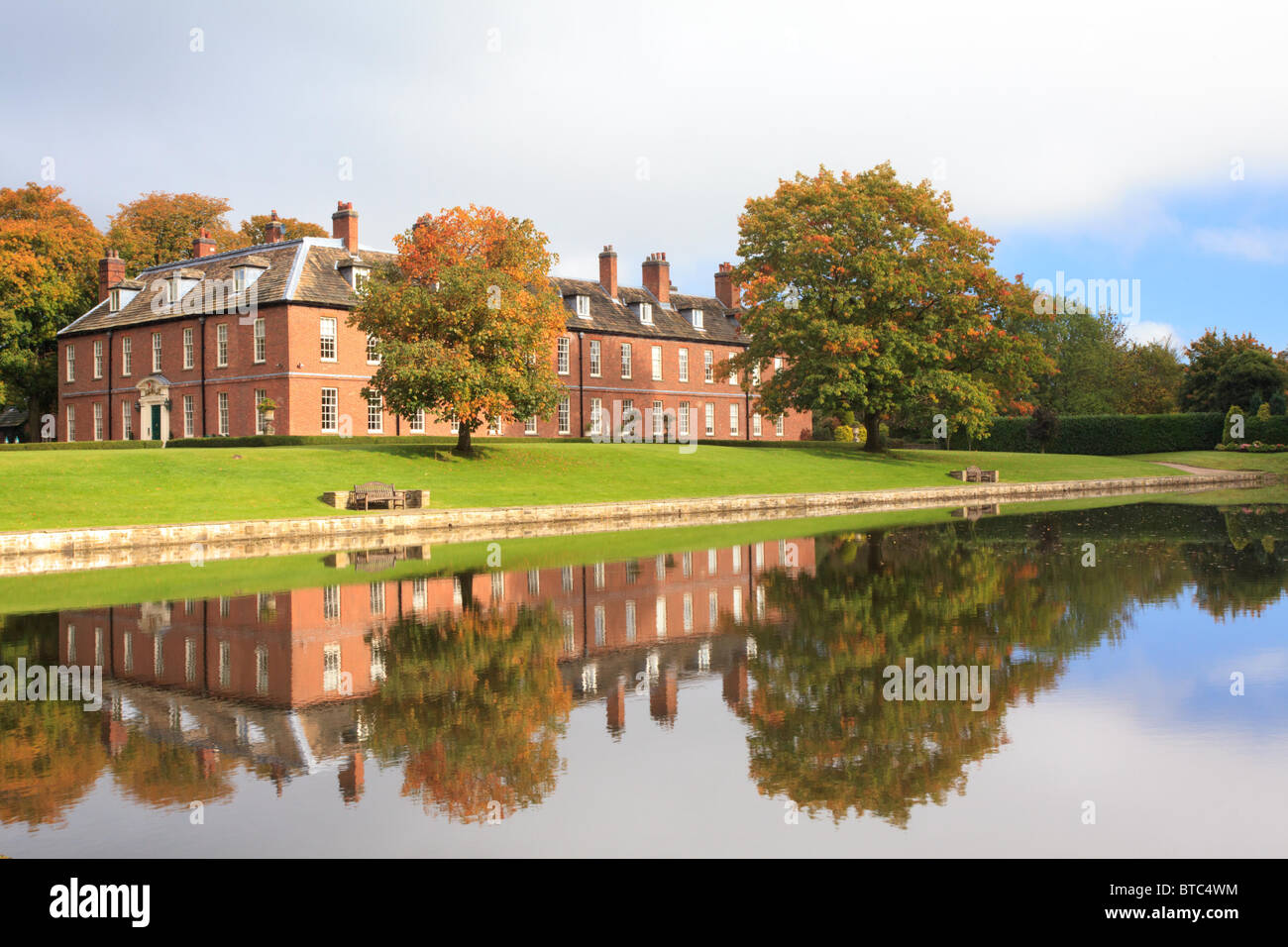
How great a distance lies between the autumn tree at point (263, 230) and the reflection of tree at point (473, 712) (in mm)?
60967

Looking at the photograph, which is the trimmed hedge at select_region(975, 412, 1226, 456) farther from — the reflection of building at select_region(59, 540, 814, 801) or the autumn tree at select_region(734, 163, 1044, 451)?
the reflection of building at select_region(59, 540, 814, 801)

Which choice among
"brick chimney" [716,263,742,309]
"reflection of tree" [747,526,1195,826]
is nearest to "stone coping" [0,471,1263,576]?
"reflection of tree" [747,526,1195,826]

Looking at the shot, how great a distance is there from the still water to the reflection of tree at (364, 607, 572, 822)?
0.03m

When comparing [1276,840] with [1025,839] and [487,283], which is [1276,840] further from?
[487,283]

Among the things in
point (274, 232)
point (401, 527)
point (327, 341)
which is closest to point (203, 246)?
point (274, 232)

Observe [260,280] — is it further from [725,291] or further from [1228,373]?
[1228,373]

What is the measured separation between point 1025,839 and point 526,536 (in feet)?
67.7

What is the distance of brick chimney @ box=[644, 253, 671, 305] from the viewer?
69.6 meters

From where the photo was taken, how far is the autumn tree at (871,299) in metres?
48.8

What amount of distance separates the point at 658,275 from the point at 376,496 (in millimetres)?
43064

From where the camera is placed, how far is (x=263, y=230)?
224ft

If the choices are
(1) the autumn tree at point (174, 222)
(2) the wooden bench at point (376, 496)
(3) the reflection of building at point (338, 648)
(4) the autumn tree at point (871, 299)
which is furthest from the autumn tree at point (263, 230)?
(3) the reflection of building at point (338, 648)

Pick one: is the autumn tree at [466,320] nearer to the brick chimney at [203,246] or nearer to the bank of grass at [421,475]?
the bank of grass at [421,475]
